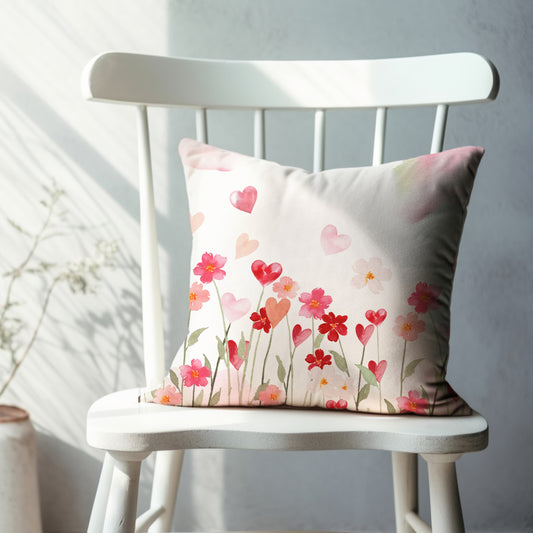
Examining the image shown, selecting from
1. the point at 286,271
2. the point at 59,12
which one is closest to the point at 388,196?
the point at 286,271

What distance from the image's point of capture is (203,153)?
2.84 feet

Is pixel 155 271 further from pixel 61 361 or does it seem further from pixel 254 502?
pixel 254 502

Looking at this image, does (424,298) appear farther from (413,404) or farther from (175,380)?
(175,380)

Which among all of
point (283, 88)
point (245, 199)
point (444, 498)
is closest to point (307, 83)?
point (283, 88)

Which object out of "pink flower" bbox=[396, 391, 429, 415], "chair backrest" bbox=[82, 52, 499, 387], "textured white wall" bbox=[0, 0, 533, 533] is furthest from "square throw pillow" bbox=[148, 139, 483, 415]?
"textured white wall" bbox=[0, 0, 533, 533]

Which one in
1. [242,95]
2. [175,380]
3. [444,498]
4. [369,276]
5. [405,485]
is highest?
[242,95]

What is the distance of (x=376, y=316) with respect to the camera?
0.74 meters

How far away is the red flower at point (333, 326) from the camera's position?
738 millimetres

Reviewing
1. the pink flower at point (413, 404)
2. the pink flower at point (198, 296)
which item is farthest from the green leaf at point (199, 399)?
the pink flower at point (413, 404)

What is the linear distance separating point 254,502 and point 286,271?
2.36 ft

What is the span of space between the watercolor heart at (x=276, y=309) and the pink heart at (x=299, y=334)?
0.02 metres

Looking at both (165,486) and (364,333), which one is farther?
(165,486)

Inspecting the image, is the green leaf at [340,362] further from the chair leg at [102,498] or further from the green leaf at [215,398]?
the chair leg at [102,498]

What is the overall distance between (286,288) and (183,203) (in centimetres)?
57
